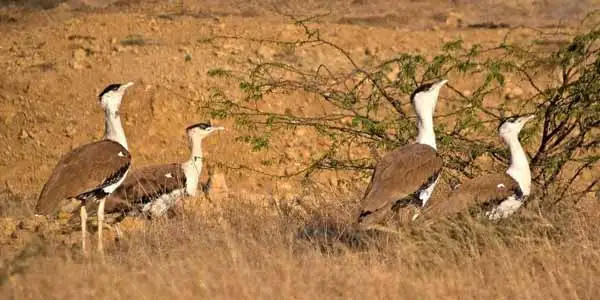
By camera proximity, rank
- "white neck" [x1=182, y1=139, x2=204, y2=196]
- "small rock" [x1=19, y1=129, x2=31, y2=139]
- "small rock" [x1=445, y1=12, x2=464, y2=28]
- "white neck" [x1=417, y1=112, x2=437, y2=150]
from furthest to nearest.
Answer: "small rock" [x1=445, y1=12, x2=464, y2=28]
"small rock" [x1=19, y1=129, x2=31, y2=139]
"white neck" [x1=182, y1=139, x2=204, y2=196]
"white neck" [x1=417, y1=112, x2=437, y2=150]

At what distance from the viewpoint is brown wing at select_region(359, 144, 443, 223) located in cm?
891

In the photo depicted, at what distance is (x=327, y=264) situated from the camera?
8.45 m

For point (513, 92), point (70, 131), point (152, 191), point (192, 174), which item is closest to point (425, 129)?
point (152, 191)

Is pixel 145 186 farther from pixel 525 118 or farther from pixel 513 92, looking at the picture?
pixel 513 92

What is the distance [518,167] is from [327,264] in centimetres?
189

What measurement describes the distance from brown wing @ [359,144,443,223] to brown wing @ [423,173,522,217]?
0.22m

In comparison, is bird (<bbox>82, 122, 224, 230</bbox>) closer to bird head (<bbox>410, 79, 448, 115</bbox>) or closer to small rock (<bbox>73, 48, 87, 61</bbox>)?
bird head (<bbox>410, 79, 448, 115</bbox>)

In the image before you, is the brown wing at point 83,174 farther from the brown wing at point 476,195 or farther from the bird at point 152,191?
the brown wing at point 476,195

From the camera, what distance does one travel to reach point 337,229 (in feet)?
33.3

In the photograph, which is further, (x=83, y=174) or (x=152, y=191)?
(x=152, y=191)

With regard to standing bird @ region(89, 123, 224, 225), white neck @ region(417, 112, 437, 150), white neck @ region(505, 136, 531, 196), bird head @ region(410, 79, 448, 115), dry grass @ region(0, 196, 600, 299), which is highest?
bird head @ region(410, 79, 448, 115)

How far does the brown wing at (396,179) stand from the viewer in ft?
29.2

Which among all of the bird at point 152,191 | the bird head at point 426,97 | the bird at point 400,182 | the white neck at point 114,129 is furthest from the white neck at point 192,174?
the bird at point 400,182

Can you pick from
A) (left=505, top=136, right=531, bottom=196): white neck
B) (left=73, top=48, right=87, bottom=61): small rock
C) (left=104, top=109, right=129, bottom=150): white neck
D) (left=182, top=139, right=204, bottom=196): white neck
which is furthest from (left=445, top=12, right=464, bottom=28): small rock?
(left=505, top=136, right=531, bottom=196): white neck
